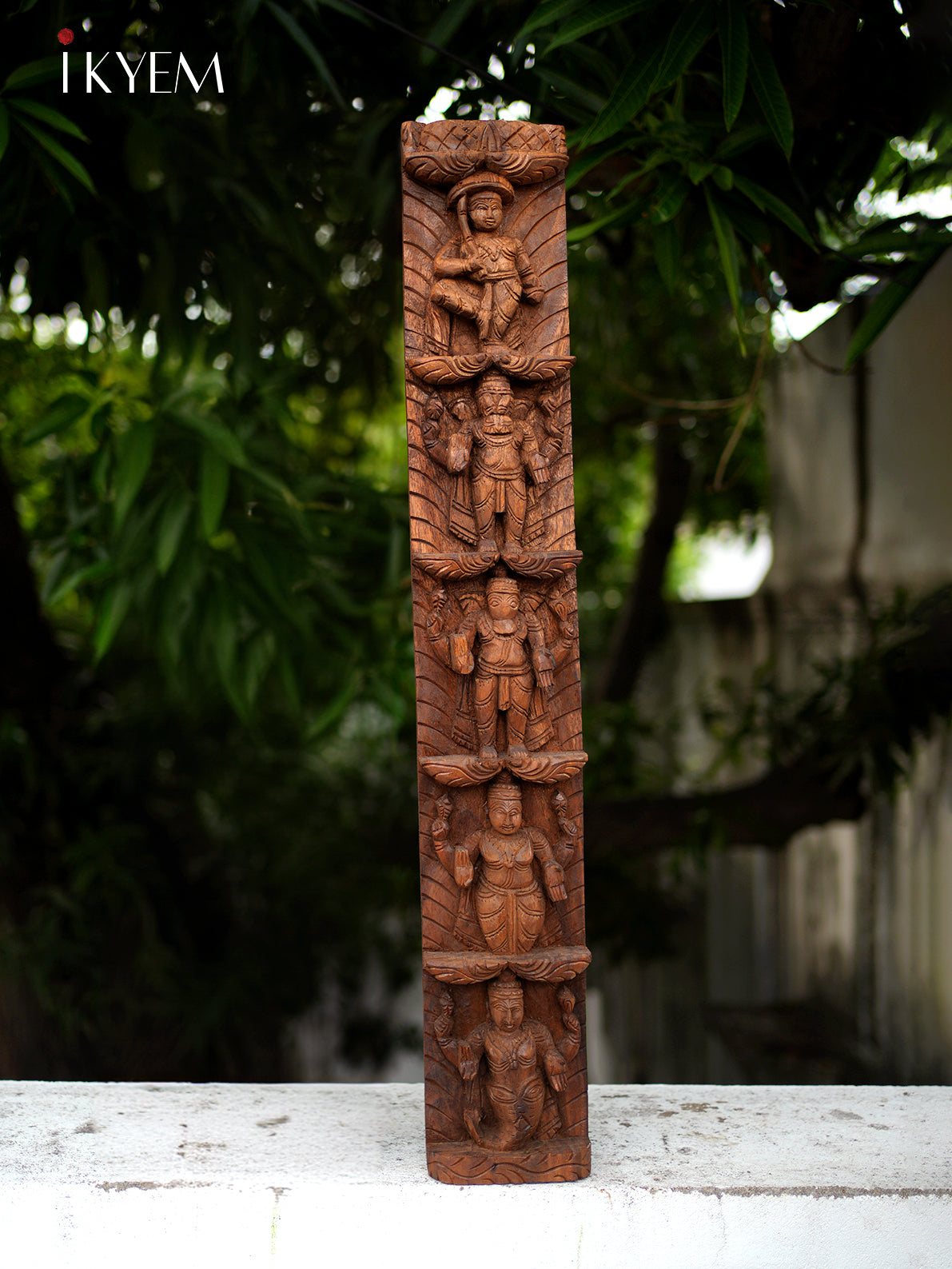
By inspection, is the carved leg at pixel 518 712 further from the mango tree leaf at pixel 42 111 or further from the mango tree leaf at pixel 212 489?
the mango tree leaf at pixel 42 111

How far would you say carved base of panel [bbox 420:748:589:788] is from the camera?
1.43 m

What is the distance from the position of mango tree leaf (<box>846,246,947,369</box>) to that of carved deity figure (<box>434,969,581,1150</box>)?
126 centimetres

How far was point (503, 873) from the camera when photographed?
1.44 m

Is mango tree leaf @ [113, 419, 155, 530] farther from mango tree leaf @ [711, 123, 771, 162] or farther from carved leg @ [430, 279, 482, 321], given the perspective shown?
mango tree leaf @ [711, 123, 771, 162]

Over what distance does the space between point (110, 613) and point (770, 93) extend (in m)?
1.72

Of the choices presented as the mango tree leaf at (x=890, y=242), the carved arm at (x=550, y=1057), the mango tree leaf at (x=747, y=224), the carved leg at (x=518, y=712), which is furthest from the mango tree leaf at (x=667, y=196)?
the carved arm at (x=550, y=1057)

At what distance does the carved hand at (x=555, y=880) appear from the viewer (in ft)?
4.78

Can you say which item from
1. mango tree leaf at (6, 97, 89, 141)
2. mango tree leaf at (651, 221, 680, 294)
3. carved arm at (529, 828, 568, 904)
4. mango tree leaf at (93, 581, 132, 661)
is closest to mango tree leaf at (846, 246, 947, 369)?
mango tree leaf at (651, 221, 680, 294)

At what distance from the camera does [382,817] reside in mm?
3832

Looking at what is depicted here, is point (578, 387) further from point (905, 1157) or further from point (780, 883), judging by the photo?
point (905, 1157)

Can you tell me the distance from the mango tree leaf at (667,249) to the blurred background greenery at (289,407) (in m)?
0.01

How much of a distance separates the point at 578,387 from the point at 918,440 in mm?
1578

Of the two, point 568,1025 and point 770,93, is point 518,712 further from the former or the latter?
point 770,93

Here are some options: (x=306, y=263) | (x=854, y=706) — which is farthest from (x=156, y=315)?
(x=854, y=706)
